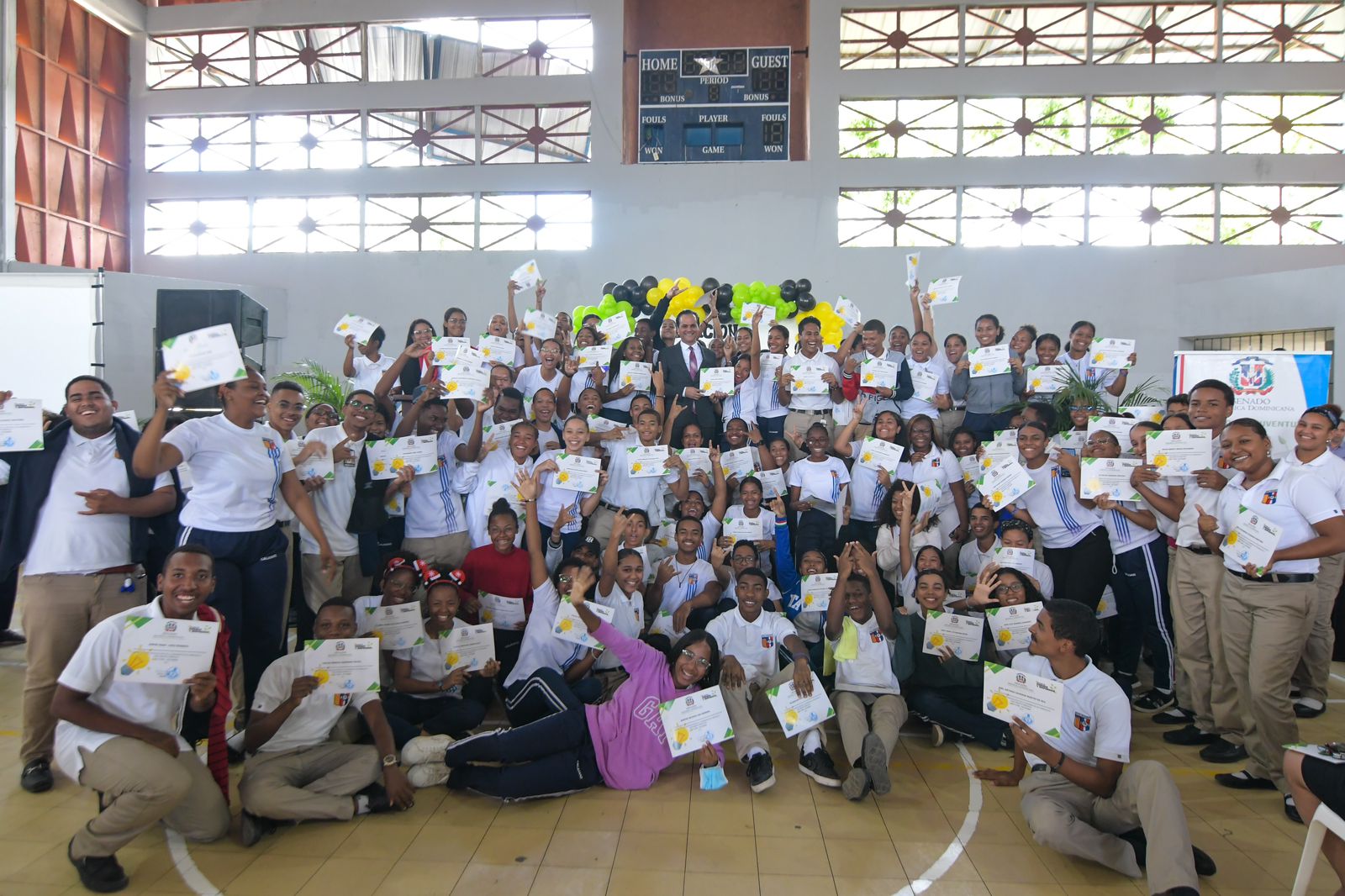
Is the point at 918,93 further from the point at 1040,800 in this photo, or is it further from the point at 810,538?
the point at 1040,800

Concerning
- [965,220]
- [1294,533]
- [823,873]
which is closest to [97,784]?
[823,873]

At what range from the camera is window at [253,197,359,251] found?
1299 centimetres

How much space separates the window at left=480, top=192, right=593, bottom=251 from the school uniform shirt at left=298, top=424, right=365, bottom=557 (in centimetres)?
838

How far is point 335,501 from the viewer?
15.6 ft

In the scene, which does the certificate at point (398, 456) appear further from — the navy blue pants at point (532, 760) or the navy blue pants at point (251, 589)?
the navy blue pants at point (532, 760)

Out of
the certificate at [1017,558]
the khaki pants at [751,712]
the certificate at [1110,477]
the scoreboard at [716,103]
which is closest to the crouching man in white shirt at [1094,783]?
the khaki pants at [751,712]

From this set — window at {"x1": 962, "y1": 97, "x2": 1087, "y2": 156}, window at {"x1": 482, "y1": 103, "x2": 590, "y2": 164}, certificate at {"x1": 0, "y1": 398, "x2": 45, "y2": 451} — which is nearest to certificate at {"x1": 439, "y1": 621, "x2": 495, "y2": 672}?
certificate at {"x1": 0, "y1": 398, "x2": 45, "y2": 451}

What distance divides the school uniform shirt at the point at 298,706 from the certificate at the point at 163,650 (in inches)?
18.4

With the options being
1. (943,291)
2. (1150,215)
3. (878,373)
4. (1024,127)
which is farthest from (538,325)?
(1150,215)

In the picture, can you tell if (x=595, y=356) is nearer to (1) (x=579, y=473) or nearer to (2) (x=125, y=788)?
(1) (x=579, y=473)

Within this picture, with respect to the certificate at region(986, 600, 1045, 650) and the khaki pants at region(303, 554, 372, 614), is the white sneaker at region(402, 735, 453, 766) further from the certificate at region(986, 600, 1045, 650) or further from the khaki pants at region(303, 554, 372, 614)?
the certificate at region(986, 600, 1045, 650)

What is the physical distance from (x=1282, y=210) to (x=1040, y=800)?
40.3 feet

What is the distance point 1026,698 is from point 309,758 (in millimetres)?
2909

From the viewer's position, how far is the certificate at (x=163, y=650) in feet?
9.82
